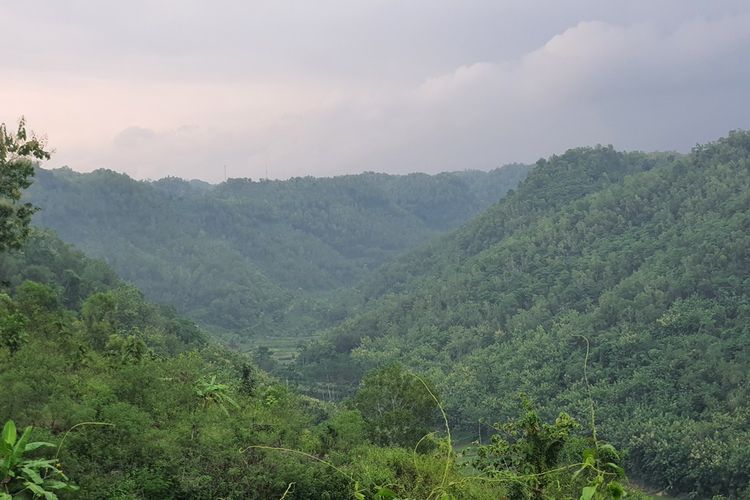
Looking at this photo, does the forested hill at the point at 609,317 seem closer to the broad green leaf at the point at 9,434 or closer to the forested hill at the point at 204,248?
the forested hill at the point at 204,248

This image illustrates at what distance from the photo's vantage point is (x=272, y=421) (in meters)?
19.2

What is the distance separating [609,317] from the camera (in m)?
62.6

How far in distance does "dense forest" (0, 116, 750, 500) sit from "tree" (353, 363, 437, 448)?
0.09 meters

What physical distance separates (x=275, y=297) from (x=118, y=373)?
115m

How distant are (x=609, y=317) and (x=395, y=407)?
41.4 m

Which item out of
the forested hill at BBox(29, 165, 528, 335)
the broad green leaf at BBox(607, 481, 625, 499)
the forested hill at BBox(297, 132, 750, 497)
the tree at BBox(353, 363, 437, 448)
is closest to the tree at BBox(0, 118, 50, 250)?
the tree at BBox(353, 363, 437, 448)

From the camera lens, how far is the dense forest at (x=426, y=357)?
14.8 metres

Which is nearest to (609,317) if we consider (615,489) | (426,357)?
(426,357)

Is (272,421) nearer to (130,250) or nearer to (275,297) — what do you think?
(275,297)

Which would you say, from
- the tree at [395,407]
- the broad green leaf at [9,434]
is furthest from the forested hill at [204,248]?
the broad green leaf at [9,434]

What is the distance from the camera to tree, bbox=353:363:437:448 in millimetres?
24844

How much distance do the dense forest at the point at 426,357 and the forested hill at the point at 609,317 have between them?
0.76 feet

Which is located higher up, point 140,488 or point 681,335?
point 140,488

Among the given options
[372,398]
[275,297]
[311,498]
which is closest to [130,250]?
[275,297]
